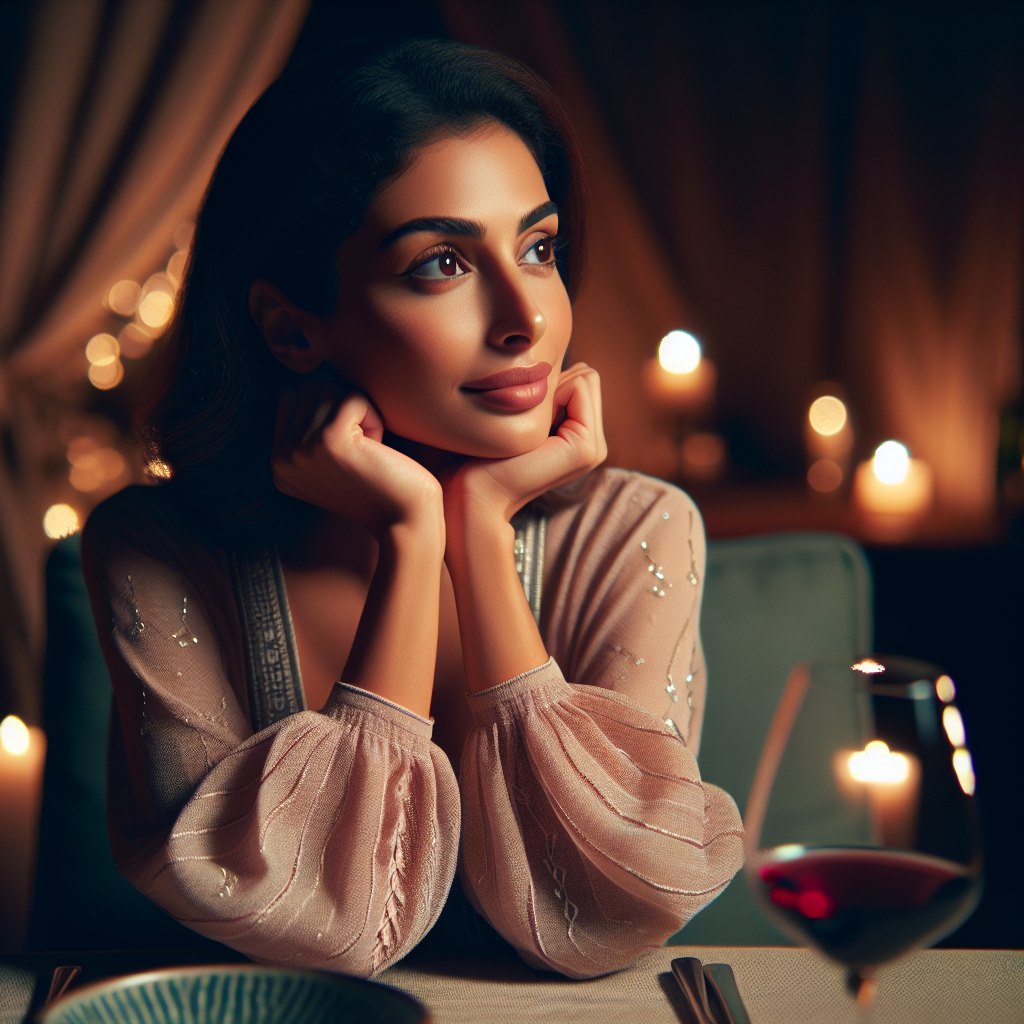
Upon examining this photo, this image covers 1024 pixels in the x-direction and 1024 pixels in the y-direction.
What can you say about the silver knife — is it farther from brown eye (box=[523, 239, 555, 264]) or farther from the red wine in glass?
brown eye (box=[523, 239, 555, 264])

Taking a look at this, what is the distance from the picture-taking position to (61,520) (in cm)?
264

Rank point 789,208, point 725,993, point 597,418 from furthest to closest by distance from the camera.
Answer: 1. point 789,208
2. point 597,418
3. point 725,993

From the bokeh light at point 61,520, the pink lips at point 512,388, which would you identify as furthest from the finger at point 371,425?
the bokeh light at point 61,520

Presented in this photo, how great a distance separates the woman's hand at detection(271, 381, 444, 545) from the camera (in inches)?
36.9

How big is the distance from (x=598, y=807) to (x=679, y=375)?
214 cm

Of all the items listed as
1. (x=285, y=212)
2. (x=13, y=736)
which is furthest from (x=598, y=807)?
(x=13, y=736)

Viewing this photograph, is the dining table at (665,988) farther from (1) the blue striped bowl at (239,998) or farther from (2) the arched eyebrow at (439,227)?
(2) the arched eyebrow at (439,227)

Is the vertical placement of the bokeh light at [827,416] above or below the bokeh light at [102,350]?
below

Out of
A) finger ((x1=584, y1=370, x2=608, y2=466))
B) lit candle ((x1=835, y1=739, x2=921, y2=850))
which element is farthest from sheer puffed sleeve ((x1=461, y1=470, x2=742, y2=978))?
lit candle ((x1=835, y1=739, x2=921, y2=850))

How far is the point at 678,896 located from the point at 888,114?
2.77 metres

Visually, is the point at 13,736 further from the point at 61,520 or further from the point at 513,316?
the point at 513,316

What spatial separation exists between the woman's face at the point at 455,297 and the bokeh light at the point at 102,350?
6.68ft

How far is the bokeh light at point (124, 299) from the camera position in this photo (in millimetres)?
2768

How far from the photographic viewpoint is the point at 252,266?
1.00 meters
